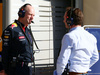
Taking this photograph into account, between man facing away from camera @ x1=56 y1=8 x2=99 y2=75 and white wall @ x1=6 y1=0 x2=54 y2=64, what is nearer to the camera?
man facing away from camera @ x1=56 y1=8 x2=99 y2=75

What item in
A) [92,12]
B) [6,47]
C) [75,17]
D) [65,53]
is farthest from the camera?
[92,12]

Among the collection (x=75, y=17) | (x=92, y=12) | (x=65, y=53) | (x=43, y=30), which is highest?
(x=92, y=12)

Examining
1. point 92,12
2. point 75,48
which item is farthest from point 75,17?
point 92,12

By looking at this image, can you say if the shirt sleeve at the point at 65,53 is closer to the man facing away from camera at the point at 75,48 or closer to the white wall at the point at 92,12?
the man facing away from camera at the point at 75,48

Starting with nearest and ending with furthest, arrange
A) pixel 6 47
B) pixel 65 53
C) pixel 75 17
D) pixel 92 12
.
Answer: pixel 65 53
pixel 75 17
pixel 6 47
pixel 92 12

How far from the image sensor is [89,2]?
5.64 m

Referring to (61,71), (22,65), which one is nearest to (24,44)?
(22,65)

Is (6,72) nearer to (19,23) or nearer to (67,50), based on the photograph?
(19,23)

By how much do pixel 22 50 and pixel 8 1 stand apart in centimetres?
227

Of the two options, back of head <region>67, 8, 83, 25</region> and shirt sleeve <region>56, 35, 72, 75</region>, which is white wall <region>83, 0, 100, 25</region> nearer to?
back of head <region>67, 8, 83, 25</region>

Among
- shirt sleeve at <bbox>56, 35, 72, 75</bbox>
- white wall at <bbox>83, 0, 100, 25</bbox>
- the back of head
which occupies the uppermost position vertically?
white wall at <bbox>83, 0, 100, 25</bbox>

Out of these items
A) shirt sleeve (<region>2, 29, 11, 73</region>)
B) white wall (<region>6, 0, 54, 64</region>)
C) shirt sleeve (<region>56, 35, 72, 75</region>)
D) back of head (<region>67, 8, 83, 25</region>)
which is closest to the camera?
shirt sleeve (<region>56, 35, 72, 75</region>)

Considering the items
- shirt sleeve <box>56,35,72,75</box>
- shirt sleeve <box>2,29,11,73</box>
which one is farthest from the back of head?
shirt sleeve <box>2,29,11,73</box>

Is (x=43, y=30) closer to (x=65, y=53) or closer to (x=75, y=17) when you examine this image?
(x=75, y=17)
